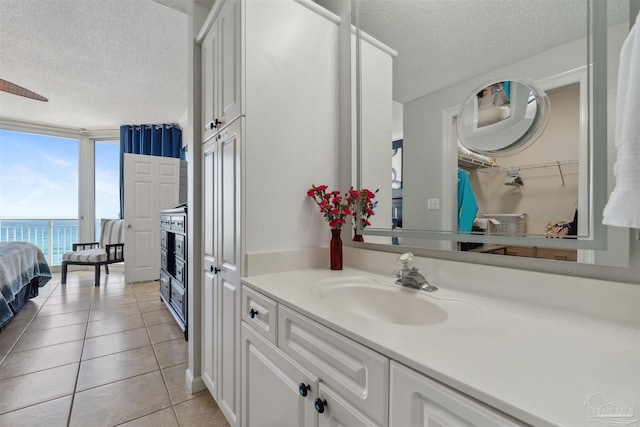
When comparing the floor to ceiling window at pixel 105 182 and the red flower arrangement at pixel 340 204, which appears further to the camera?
the floor to ceiling window at pixel 105 182

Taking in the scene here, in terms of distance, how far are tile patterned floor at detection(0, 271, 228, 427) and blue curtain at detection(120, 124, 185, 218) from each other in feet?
8.45

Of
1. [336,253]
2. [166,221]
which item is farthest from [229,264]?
Result: [166,221]

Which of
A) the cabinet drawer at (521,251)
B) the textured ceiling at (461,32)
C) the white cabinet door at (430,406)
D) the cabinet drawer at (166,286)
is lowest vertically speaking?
the cabinet drawer at (166,286)

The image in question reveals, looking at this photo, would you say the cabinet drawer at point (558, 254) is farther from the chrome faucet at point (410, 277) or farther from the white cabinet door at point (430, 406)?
the white cabinet door at point (430, 406)

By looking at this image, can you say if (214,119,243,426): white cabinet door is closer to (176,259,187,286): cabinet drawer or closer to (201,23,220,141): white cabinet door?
(201,23,220,141): white cabinet door

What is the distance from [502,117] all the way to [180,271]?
2.53 meters

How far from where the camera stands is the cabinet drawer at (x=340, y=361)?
0.60 metres

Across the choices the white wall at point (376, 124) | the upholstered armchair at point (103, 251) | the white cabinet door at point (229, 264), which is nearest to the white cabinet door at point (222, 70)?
the white cabinet door at point (229, 264)

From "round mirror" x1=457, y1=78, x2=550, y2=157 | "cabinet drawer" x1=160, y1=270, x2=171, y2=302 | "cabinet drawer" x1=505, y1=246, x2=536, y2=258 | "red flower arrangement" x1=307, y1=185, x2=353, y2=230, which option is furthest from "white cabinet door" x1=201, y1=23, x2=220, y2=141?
"cabinet drawer" x1=160, y1=270, x2=171, y2=302

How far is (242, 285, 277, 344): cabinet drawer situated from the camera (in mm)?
977

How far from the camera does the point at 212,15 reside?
1475 mm

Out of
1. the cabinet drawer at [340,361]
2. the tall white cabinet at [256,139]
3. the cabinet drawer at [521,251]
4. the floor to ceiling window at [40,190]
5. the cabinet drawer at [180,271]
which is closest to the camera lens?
the cabinet drawer at [340,361]

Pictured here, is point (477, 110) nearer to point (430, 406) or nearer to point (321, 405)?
point (430, 406)

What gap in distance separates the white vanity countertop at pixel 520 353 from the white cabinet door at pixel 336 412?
6.8 inches
